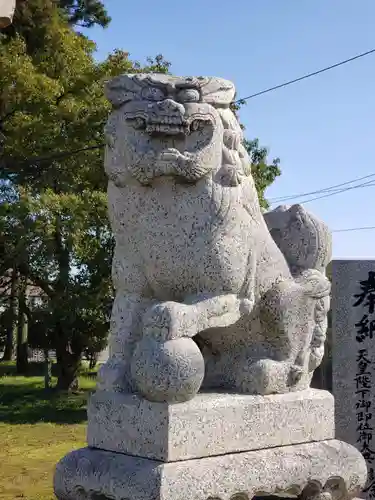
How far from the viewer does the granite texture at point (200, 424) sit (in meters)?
2.27

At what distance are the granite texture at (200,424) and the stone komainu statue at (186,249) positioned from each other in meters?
0.06

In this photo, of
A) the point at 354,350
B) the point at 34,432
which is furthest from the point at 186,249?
the point at 34,432

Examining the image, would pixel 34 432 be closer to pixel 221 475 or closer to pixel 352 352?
pixel 352 352

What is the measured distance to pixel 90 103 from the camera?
10.1 meters

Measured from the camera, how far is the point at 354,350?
4.49m

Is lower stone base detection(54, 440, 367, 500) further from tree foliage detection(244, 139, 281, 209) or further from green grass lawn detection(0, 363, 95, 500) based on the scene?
tree foliage detection(244, 139, 281, 209)

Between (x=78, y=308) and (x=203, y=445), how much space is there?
7.12m

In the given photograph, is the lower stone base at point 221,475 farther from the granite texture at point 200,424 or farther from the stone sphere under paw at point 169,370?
the stone sphere under paw at point 169,370

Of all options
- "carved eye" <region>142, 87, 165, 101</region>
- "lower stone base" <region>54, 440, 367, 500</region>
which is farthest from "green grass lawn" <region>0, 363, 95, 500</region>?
"carved eye" <region>142, 87, 165, 101</region>

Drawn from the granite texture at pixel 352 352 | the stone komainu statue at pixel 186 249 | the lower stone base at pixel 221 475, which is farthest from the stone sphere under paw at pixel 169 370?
the granite texture at pixel 352 352

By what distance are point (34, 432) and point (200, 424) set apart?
6.36 meters

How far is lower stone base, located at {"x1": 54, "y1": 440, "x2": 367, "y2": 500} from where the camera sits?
2.21 m

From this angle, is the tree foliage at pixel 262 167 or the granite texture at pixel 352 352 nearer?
the granite texture at pixel 352 352

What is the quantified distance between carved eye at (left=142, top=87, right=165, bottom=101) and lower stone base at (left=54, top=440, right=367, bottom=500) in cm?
131
